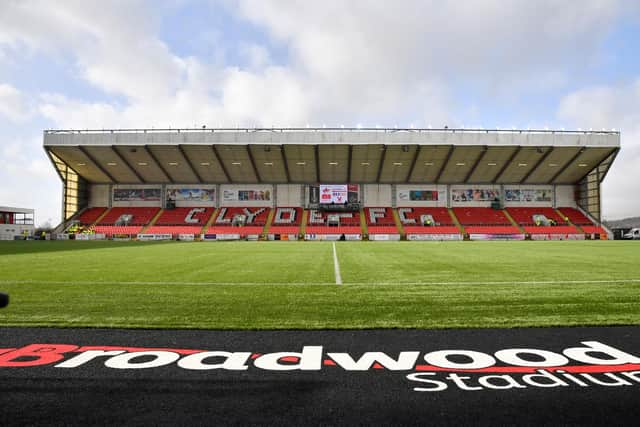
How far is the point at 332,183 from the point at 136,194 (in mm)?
30303

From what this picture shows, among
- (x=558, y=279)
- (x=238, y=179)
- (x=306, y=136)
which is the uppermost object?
(x=306, y=136)

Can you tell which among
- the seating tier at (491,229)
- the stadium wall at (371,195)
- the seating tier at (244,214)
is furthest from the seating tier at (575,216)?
the seating tier at (244,214)

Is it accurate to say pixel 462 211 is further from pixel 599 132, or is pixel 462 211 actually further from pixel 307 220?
pixel 307 220

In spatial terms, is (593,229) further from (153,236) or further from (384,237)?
(153,236)

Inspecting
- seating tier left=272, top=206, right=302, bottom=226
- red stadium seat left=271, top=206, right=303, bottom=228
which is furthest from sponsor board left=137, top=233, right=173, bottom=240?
seating tier left=272, top=206, right=302, bottom=226

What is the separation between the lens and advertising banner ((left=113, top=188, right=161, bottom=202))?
54344 millimetres

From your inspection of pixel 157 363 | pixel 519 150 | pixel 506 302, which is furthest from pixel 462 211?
pixel 157 363

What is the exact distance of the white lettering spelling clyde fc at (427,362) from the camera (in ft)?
10.1

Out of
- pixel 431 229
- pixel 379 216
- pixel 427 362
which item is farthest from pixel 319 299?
pixel 379 216

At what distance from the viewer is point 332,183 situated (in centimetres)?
5362

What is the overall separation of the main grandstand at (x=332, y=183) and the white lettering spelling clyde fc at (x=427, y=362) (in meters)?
41.8

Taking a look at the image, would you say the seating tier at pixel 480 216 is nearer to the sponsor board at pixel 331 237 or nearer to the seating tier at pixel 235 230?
the sponsor board at pixel 331 237

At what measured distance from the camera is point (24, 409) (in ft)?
8.51

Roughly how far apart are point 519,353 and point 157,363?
3.75m
